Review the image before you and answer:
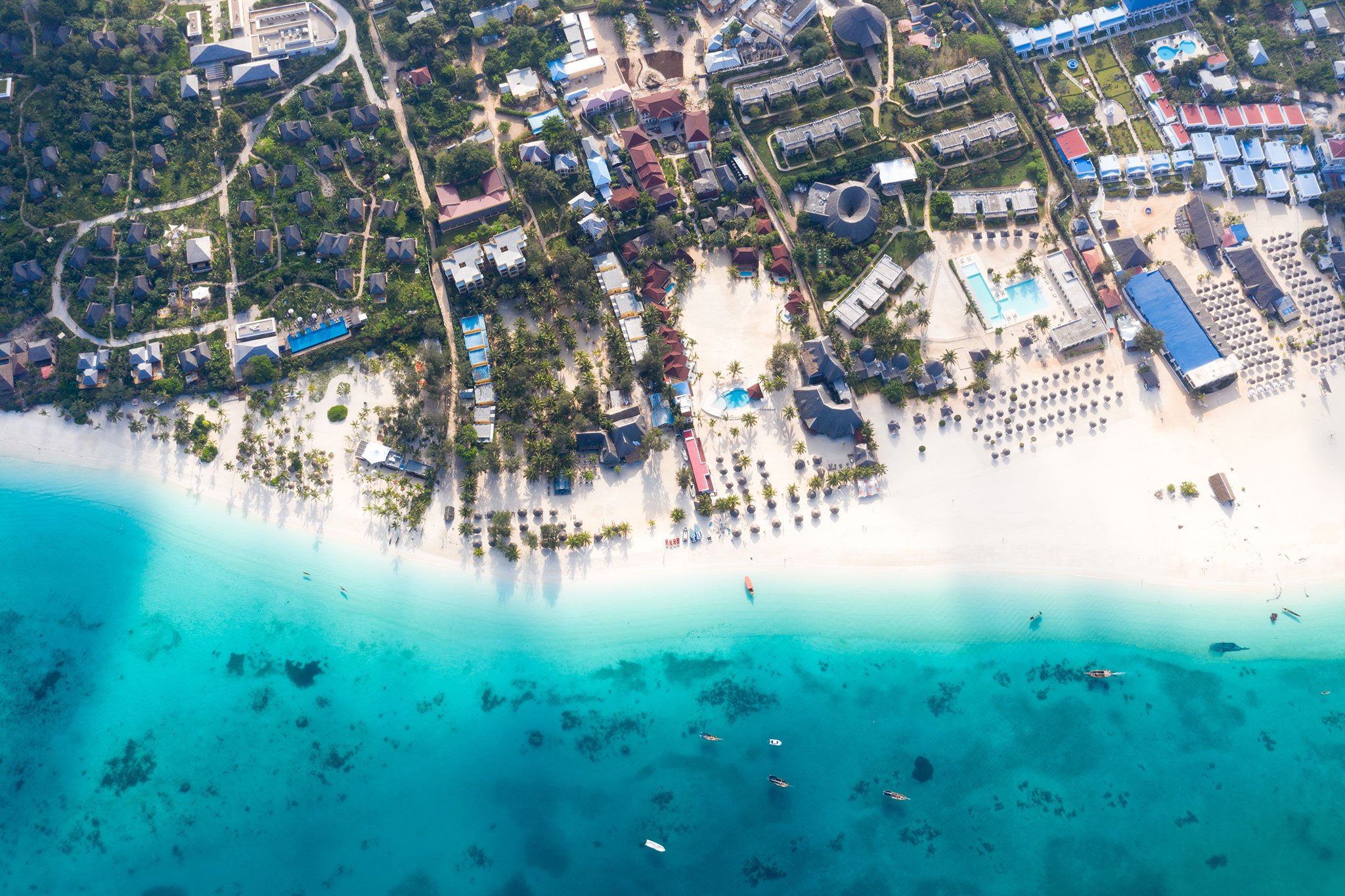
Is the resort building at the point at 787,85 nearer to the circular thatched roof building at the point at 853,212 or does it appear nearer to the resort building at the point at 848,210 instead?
the resort building at the point at 848,210

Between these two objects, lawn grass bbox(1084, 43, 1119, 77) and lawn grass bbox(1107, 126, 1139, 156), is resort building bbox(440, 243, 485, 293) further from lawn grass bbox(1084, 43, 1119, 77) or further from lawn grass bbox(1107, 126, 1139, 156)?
lawn grass bbox(1084, 43, 1119, 77)

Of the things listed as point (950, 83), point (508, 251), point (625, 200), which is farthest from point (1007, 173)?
point (508, 251)

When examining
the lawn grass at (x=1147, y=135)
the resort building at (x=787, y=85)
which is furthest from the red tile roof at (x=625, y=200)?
the lawn grass at (x=1147, y=135)

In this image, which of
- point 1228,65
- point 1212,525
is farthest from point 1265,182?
point 1212,525

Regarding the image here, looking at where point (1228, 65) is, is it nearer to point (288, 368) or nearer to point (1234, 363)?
point (1234, 363)

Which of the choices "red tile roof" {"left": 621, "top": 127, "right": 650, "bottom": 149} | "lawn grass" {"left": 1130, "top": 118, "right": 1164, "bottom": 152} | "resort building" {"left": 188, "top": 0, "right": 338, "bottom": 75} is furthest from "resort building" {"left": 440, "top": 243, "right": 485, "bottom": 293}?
"lawn grass" {"left": 1130, "top": 118, "right": 1164, "bottom": 152}
